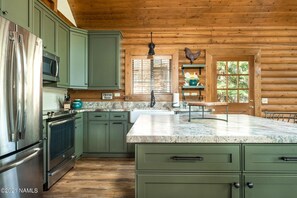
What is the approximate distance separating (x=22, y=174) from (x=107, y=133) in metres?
2.24

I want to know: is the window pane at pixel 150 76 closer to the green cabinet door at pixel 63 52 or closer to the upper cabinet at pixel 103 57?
the upper cabinet at pixel 103 57

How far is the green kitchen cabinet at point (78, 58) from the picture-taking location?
4.25m

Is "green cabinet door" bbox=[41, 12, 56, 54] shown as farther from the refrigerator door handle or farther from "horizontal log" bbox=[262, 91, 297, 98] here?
"horizontal log" bbox=[262, 91, 297, 98]

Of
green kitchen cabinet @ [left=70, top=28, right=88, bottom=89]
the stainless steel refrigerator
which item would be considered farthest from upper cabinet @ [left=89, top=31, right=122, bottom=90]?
the stainless steel refrigerator

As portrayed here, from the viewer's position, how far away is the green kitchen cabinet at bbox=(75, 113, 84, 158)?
12.6 feet

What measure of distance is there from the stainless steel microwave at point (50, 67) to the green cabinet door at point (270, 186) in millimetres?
2788

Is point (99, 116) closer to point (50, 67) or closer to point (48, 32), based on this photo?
point (50, 67)

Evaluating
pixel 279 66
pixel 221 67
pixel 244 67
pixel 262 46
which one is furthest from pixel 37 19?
pixel 279 66

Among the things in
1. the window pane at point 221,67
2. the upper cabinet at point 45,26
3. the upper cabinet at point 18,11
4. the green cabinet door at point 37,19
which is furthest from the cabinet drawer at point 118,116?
the window pane at point 221,67

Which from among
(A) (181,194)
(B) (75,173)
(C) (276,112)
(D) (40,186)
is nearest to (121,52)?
(B) (75,173)

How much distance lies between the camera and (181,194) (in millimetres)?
1265

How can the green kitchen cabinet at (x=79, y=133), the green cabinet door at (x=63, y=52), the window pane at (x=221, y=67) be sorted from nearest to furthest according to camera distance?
the green cabinet door at (x=63, y=52), the green kitchen cabinet at (x=79, y=133), the window pane at (x=221, y=67)

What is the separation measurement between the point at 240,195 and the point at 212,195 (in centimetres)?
15

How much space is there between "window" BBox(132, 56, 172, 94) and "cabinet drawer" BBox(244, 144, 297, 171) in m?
3.73
